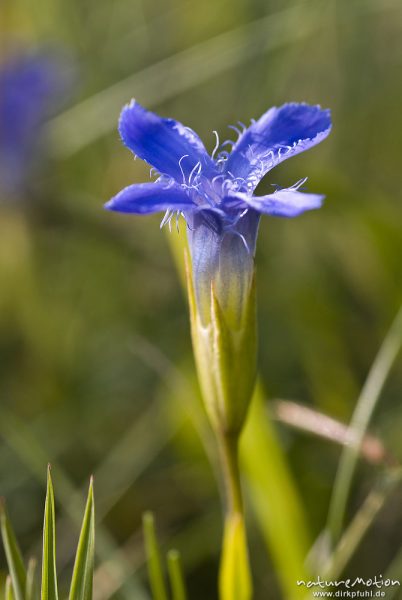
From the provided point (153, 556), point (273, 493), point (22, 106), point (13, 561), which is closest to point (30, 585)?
point (13, 561)

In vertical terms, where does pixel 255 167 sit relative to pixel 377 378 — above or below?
above

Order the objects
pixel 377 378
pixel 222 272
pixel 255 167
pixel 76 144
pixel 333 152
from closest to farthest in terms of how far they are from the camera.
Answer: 1. pixel 222 272
2. pixel 255 167
3. pixel 377 378
4. pixel 76 144
5. pixel 333 152

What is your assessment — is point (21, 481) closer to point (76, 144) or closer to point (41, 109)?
point (76, 144)

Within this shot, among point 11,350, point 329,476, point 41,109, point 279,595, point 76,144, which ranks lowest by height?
point 279,595

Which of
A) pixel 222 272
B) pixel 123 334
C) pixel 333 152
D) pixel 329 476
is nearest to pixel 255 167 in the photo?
pixel 222 272

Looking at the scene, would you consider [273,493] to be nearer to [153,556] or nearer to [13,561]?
[153,556]
